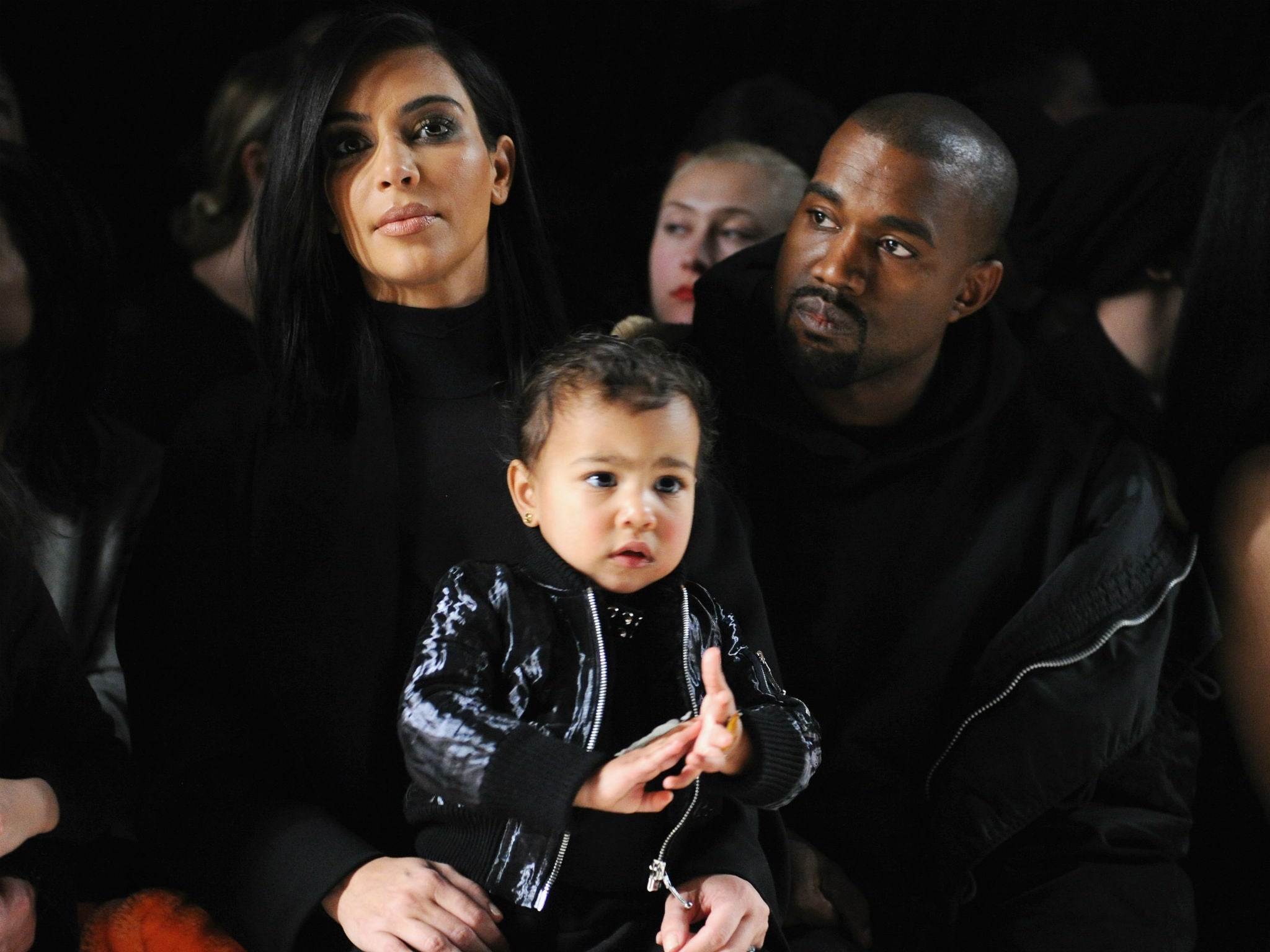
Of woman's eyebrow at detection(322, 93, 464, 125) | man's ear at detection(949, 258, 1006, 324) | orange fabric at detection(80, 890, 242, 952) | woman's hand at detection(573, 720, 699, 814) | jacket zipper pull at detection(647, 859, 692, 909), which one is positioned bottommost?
orange fabric at detection(80, 890, 242, 952)

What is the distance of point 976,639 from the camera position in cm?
183

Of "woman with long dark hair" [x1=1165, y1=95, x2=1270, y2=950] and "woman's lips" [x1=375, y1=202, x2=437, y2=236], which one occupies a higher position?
"woman's lips" [x1=375, y1=202, x2=437, y2=236]

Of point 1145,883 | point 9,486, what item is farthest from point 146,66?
point 1145,883

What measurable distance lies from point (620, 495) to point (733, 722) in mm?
225

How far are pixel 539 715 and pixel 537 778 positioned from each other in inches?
4.7

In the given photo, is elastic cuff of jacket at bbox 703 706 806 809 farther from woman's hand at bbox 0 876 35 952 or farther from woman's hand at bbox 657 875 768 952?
woman's hand at bbox 0 876 35 952

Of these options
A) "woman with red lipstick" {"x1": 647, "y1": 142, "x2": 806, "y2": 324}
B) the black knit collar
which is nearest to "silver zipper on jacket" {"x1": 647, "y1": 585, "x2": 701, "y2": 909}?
the black knit collar

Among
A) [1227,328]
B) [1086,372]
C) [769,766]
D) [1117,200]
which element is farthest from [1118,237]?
[769,766]

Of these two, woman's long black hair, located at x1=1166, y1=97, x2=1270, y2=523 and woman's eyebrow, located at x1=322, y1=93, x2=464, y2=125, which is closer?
woman's eyebrow, located at x1=322, y1=93, x2=464, y2=125

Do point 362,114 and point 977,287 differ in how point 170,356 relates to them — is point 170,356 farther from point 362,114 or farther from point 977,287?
point 977,287

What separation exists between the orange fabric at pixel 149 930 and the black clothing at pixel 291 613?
0.03 meters

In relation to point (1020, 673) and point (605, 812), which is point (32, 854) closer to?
point (605, 812)

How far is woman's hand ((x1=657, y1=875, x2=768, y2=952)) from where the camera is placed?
130 centimetres

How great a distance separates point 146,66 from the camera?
8.13ft
